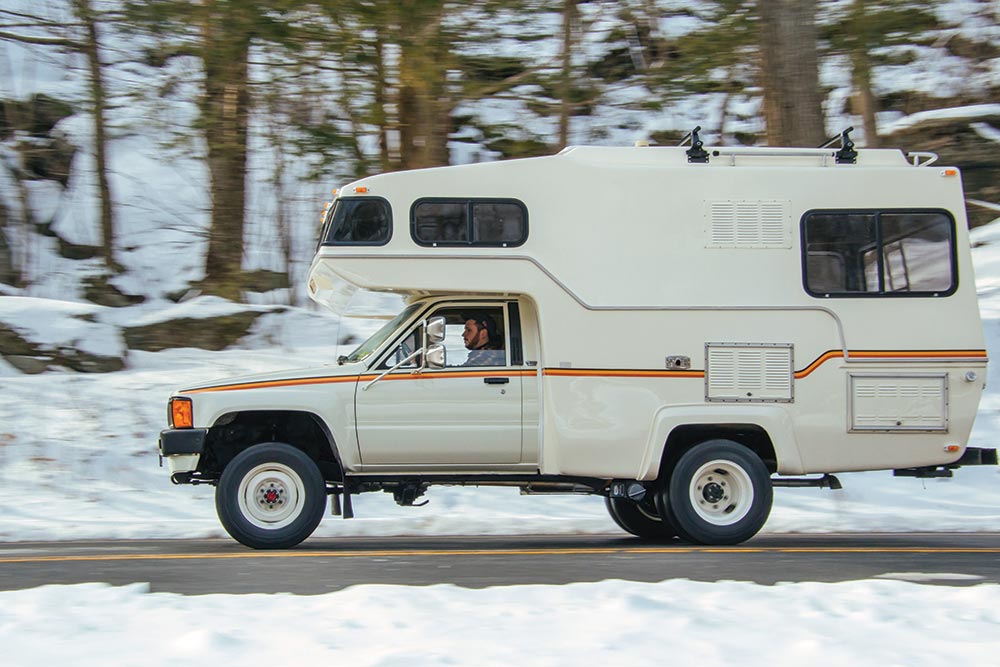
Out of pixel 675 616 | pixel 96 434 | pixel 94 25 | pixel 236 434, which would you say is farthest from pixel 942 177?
pixel 94 25

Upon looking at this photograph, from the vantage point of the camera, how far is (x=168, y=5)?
1314cm

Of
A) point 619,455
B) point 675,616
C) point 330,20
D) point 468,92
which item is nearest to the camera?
point 675,616

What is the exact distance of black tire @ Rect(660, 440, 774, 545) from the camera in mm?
9078

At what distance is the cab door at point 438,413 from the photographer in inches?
356

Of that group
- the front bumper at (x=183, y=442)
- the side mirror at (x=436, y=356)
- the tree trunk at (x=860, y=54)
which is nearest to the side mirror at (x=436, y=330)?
the side mirror at (x=436, y=356)

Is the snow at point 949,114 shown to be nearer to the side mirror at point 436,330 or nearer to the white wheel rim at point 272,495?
the side mirror at point 436,330

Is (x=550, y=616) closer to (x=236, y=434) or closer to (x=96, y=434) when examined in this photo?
(x=236, y=434)

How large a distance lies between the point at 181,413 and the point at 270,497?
3.11ft

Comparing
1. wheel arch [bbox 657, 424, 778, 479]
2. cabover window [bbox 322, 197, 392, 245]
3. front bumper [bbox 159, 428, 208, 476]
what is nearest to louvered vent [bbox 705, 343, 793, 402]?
wheel arch [bbox 657, 424, 778, 479]

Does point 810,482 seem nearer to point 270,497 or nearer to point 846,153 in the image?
point 846,153

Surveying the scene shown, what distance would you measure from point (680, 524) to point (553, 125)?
817cm

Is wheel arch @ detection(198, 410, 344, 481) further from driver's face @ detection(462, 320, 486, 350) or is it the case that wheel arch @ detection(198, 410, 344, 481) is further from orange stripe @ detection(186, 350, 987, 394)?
driver's face @ detection(462, 320, 486, 350)

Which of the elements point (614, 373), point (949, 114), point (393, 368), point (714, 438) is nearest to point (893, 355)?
point (714, 438)

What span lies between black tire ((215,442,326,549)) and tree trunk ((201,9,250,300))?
19.5ft
